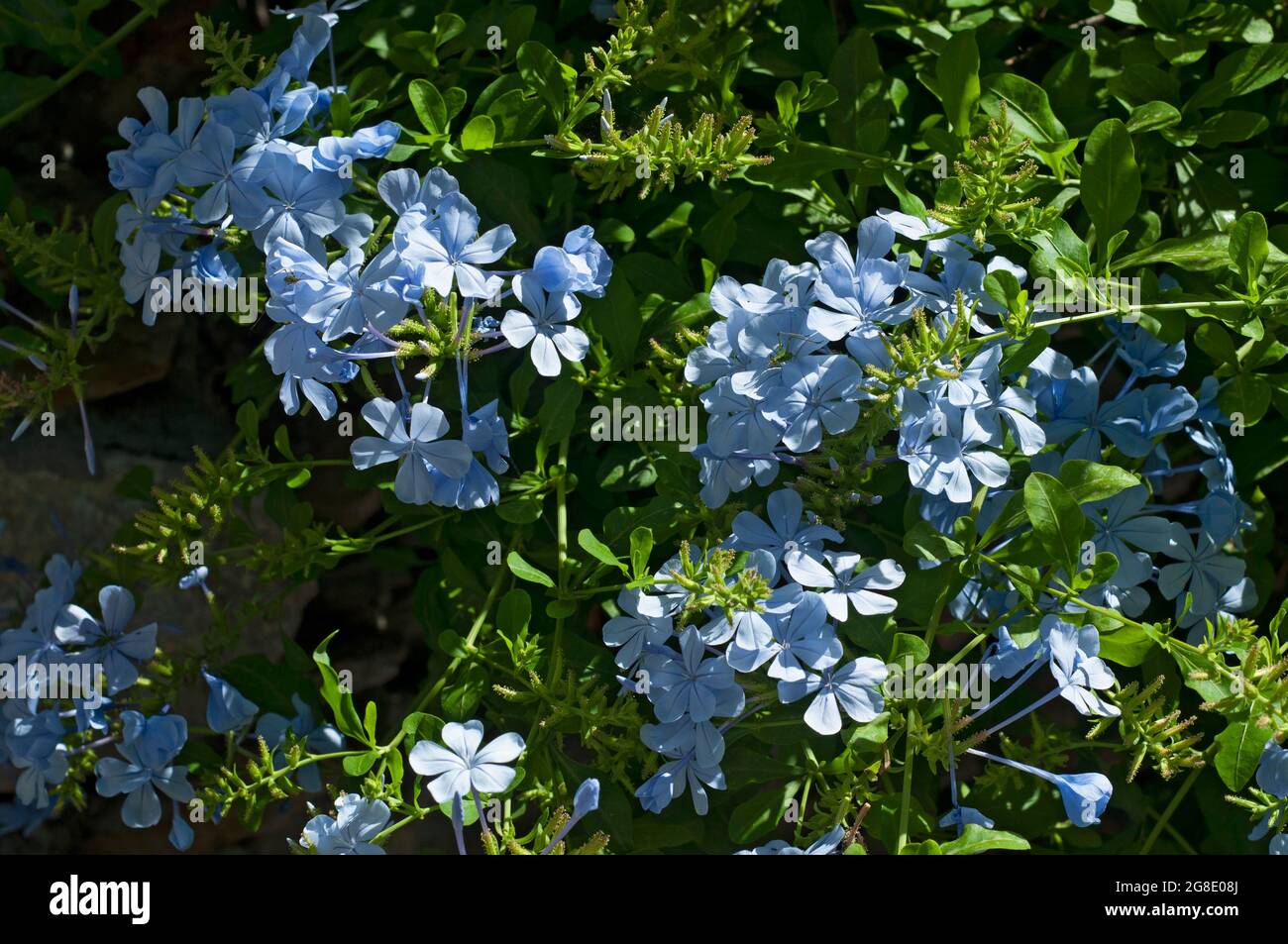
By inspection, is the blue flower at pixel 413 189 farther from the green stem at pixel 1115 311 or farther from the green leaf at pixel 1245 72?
the green leaf at pixel 1245 72

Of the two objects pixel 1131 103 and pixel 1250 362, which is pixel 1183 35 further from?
pixel 1250 362

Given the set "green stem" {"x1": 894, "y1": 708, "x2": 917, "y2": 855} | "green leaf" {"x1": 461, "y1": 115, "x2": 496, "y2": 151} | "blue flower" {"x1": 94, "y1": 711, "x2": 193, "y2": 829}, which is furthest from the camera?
"blue flower" {"x1": 94, "y1": 711, "x2": 193, "y2": 829}

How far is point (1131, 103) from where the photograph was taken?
1.70 m

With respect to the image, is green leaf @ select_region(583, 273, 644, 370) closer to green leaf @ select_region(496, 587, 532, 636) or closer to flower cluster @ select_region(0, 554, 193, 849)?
green leaf @ select_region(496, 587, 532, 636)

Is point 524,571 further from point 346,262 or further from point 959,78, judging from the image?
point 959,78

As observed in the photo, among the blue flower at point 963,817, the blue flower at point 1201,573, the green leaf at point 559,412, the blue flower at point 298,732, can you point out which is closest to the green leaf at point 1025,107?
the blue flower at point 1201,573

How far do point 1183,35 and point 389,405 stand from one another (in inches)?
47.5

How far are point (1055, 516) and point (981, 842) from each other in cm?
38

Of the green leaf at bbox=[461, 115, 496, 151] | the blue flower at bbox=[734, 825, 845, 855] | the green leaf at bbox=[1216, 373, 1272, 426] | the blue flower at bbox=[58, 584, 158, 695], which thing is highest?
the green leaf at bbox=[461, 115, 496, 151]

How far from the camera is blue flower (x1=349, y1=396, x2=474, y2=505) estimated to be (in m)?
1.44

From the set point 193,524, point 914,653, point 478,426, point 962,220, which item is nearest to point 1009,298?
point 962,220

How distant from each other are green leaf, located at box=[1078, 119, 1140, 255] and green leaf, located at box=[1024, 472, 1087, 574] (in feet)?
1.10


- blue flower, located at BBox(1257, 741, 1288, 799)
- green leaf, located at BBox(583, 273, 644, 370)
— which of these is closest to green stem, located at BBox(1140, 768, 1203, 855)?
blue flower, located at BBox(1257, 741, 1288, 799)

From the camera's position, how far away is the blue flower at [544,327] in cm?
146
